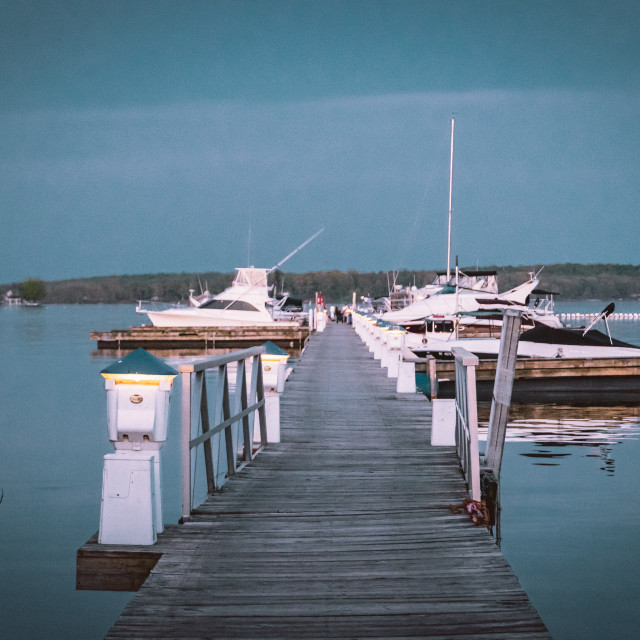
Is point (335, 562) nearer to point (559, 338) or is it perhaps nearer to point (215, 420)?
point (215, 420)

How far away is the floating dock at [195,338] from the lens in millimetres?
48281

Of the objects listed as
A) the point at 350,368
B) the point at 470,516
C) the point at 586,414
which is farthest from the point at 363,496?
the point at 586,414

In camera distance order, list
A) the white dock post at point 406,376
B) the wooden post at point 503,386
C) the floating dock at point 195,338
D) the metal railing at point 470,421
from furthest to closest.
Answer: the floating dock at point 195,338 → the white dock post at point 406,376 → the wooden post at point 503,386 → the metal railing at point 470,421

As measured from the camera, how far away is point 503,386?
321 inches

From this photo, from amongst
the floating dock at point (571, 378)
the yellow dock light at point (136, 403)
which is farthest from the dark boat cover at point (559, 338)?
the yellow dock light at point (136, 403)

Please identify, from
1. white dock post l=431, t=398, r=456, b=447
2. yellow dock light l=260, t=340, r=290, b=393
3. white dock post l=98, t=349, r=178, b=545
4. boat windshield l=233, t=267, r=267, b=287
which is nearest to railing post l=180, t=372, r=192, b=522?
white dock post l=98, t=349, r=178, b=545

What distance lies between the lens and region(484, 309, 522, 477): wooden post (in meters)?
8.09

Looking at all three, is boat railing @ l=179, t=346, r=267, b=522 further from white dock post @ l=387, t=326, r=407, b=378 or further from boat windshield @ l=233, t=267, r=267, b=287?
boat windshield @ l=233, t=267, r=267, b=287

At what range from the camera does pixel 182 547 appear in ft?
19.3

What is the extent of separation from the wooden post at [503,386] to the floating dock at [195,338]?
3883 cm

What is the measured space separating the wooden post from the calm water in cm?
208

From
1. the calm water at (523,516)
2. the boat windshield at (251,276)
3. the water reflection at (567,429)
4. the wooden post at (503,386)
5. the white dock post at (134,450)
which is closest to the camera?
the white dock post at (134,450)


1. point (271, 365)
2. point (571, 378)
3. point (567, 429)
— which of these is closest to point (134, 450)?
point (271, 365)

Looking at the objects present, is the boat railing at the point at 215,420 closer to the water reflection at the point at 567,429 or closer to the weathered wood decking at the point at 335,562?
the weathered wood decking at the point at 335,562
